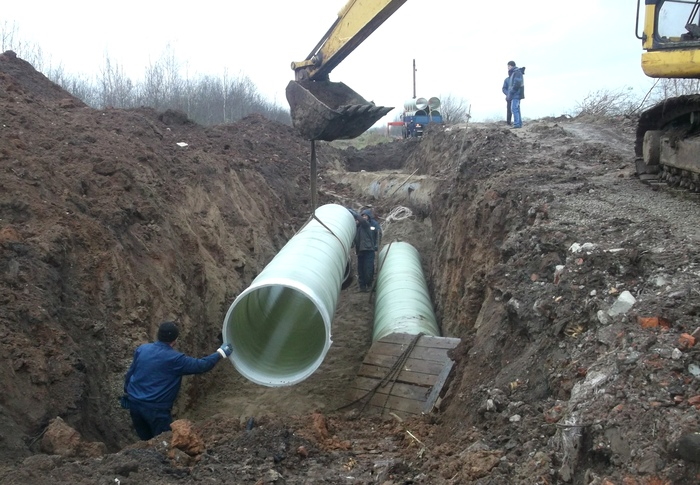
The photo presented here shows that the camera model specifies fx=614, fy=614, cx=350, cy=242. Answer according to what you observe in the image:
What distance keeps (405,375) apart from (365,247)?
188 inches

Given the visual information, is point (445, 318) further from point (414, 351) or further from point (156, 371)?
point (156, 371)

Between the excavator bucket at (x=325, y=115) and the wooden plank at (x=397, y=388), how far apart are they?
304 cm

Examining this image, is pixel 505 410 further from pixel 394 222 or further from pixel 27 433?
pixel 394 222

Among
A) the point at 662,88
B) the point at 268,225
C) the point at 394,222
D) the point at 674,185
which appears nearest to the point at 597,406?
the point at 674,185

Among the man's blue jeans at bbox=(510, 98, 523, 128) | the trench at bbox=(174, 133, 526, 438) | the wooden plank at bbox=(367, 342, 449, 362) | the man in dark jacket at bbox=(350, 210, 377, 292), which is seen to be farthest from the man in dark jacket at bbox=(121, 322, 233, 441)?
the man's blue jeans at bbox=(510, 98, 523, 128)

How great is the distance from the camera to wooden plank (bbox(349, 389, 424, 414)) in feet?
21.8

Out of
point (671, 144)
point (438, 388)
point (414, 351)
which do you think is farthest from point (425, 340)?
point (671, 144)

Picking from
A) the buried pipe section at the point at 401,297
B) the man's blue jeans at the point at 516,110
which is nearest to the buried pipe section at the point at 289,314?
the buried pipe section at the point at 401,297

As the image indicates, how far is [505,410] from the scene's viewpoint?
4086 mm

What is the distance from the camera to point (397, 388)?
23.0 feet

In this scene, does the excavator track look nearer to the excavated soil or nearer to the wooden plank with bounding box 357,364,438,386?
the excavated soil

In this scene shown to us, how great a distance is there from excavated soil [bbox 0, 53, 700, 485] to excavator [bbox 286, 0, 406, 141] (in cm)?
233

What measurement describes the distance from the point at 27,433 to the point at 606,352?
4.11 m

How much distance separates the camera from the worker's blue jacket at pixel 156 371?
5.61m
